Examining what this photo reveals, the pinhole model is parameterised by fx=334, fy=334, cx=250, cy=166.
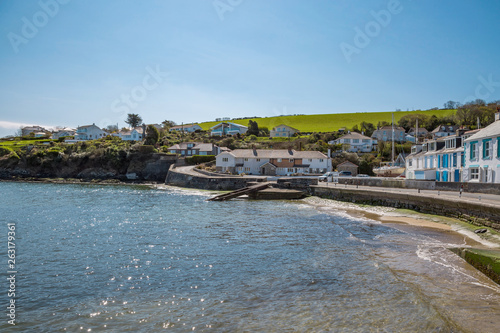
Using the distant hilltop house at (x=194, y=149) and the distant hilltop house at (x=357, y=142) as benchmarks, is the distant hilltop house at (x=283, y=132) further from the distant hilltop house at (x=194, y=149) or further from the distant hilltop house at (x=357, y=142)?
the distant hilltop house at (x=194, y=149)

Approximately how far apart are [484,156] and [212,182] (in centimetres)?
3985

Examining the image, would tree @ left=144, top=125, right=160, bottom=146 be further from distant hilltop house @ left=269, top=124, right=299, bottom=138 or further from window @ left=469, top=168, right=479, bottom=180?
window @ left=469, top=168, right=479, bottom=180

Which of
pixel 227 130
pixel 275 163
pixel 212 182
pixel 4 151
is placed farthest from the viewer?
pixel 227 130

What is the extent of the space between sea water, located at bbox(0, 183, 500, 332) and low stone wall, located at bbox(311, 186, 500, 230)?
2862mm

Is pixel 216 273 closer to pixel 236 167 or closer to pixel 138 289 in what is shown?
pixel 138 289

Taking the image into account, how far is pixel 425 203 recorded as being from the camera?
2942cm

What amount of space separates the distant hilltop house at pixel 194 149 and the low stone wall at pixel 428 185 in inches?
2031

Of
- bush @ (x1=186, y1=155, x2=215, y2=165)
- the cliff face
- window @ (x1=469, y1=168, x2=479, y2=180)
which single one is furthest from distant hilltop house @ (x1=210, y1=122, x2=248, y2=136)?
window @ (x1=469, y1=168, x2=479, y2=180)

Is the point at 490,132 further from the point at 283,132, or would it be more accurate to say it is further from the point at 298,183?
the point at 283,132

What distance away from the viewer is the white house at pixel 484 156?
3092cm

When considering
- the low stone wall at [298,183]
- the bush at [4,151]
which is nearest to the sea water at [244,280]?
→ the low stone wall at [298,183]

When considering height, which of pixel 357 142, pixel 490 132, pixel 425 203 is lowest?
pixel 425 203

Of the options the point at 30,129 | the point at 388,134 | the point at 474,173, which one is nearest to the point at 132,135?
the point at 30,129

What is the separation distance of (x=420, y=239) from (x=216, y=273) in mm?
13591
